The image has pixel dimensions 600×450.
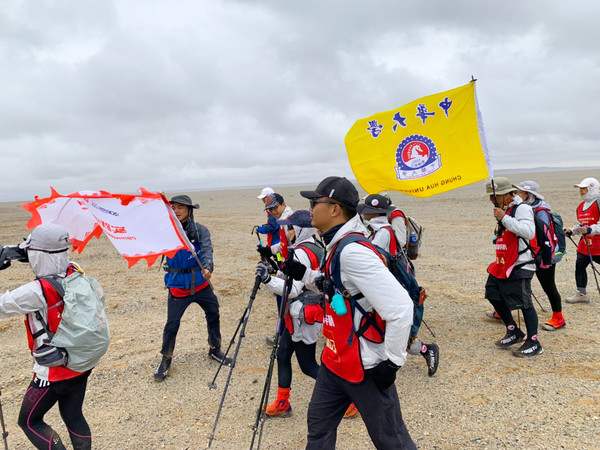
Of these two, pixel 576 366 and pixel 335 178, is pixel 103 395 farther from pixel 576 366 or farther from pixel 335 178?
pixel 576 366

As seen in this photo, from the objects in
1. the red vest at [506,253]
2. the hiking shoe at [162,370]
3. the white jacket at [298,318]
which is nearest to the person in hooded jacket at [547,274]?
the red vest at [506,253]

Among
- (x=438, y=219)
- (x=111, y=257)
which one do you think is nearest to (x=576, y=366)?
(x=111, y=257)

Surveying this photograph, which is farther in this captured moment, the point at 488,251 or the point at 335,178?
the point at 488,251

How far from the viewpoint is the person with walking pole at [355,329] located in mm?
2414

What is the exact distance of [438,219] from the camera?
22188 mm

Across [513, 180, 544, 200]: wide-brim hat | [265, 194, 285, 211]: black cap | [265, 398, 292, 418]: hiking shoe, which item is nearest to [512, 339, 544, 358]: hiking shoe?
[513, 180, 544, 200]: wide-brim hat

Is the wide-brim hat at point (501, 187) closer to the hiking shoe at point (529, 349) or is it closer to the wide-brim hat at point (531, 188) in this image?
the wide-brim hat at point (531, 188)

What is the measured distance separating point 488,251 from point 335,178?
1166 centimetres

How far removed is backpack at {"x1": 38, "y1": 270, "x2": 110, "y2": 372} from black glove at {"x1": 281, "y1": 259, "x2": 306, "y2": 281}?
159 centimetres

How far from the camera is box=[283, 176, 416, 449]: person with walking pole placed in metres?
2.41

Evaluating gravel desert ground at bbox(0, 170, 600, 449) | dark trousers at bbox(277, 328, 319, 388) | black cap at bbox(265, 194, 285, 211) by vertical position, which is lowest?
gravel desert ground at bbox(0, 170, 600, 449)

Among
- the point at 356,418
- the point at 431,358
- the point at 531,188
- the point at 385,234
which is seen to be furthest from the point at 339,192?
the point at 531,188

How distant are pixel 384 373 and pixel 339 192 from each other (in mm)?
1276

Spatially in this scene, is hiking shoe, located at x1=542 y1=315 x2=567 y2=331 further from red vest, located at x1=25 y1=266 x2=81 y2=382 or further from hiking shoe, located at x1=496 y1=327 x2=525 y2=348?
red vest, located at x1=25 y1=266 x2=81 y2=382
